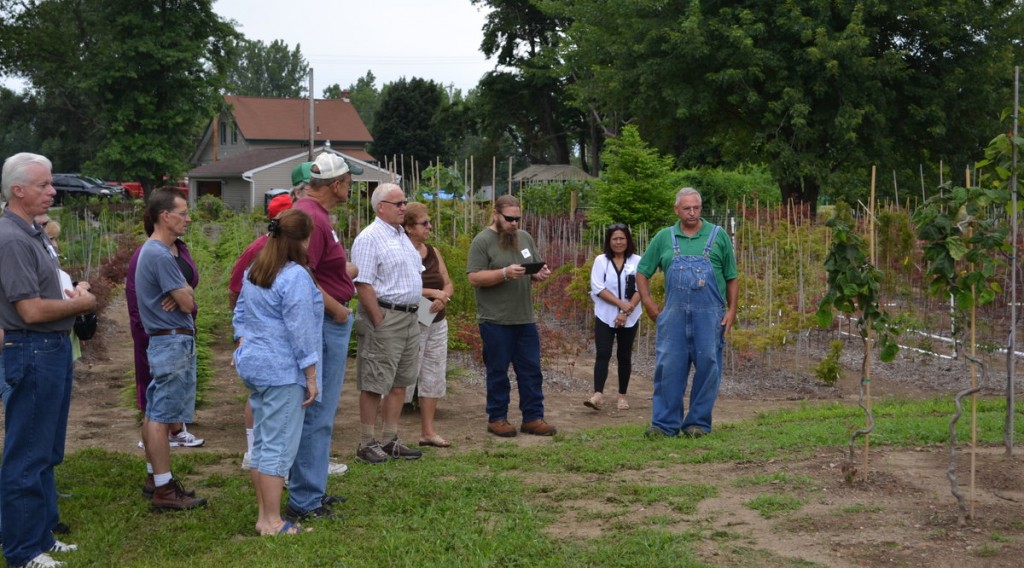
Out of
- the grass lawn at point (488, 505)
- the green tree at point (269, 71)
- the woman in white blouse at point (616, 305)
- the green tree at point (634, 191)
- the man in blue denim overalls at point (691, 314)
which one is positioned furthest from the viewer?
the green tree at point (269, 71)

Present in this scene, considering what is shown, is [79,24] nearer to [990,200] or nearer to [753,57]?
[753,57]

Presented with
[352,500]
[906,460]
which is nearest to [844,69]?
[906,460]

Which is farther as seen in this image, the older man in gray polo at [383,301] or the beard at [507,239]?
the beard at [507,239]

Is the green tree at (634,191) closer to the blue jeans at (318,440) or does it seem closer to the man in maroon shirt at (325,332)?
the man in maroon shirt at (325,332)

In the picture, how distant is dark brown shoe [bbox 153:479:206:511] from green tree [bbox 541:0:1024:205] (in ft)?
68.5

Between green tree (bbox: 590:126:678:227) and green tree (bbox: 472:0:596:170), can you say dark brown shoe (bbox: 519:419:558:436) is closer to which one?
green tree (bbox: 590:126:678:227)

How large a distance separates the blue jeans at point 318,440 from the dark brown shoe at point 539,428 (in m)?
2.59

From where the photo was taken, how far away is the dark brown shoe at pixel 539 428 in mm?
7883

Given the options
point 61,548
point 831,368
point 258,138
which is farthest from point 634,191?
point 258,138

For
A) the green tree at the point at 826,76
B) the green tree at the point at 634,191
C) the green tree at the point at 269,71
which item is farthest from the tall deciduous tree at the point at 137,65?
the green tree at the point at 269,71

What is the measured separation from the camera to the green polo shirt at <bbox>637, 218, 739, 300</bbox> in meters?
7.43

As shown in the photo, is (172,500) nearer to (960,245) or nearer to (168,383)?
(168,383)

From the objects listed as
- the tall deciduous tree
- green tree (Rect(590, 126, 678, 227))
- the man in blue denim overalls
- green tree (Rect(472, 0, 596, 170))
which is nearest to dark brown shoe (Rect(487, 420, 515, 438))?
the man in blue denim overalls

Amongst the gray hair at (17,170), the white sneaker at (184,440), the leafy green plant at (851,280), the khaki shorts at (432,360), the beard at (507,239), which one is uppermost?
the gray hair at (17,170)
